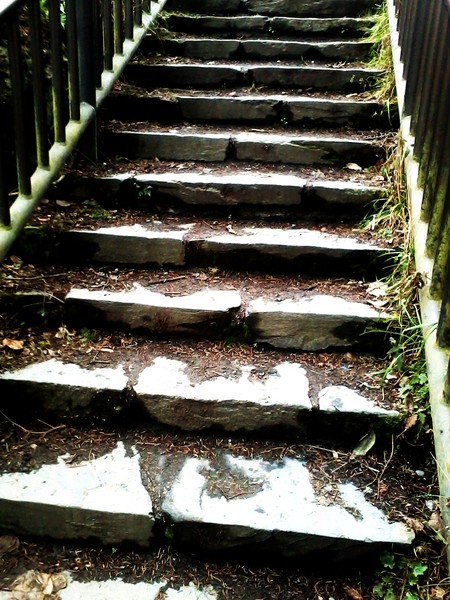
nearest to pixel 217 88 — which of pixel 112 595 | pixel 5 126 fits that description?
pixel 5 126

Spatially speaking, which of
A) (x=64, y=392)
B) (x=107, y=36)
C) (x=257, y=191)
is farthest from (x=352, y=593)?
(x=107, y=36)

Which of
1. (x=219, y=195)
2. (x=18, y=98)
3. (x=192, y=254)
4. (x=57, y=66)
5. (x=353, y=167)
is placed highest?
(x=57, y=66)

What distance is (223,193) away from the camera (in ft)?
9.02

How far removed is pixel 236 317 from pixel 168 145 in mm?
1256

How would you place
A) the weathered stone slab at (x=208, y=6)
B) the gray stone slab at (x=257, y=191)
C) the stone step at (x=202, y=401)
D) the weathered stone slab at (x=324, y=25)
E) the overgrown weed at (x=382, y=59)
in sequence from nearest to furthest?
the stone step at (x=202, y=401), the gray stone slab at (x=257, y=191), the overgrown weed at (x=382, y=59), the weathered stone slab at (x=324, y=25), the weathered stone slab at (x=208, y=6)

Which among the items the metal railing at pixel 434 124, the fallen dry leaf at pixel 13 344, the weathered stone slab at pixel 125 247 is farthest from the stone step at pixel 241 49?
the fallen dry leaf at pixel 13 344

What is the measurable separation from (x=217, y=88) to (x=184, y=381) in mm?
2195

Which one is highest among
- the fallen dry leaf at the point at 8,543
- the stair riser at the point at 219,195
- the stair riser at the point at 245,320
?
the stair riser at the point at 219,195

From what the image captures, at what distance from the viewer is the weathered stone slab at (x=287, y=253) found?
2426 millimetres

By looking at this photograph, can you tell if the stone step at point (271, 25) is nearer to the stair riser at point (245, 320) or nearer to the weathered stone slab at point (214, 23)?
the weathered stone slab at point (214, 23)

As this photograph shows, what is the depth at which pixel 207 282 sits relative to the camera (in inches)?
95.4

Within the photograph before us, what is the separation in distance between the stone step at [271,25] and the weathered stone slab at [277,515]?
313 centimetres

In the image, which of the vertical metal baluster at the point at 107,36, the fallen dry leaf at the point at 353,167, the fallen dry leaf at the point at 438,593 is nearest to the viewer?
the fallen dry leaf at the point at 438,593

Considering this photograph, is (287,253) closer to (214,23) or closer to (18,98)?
(18,98)
